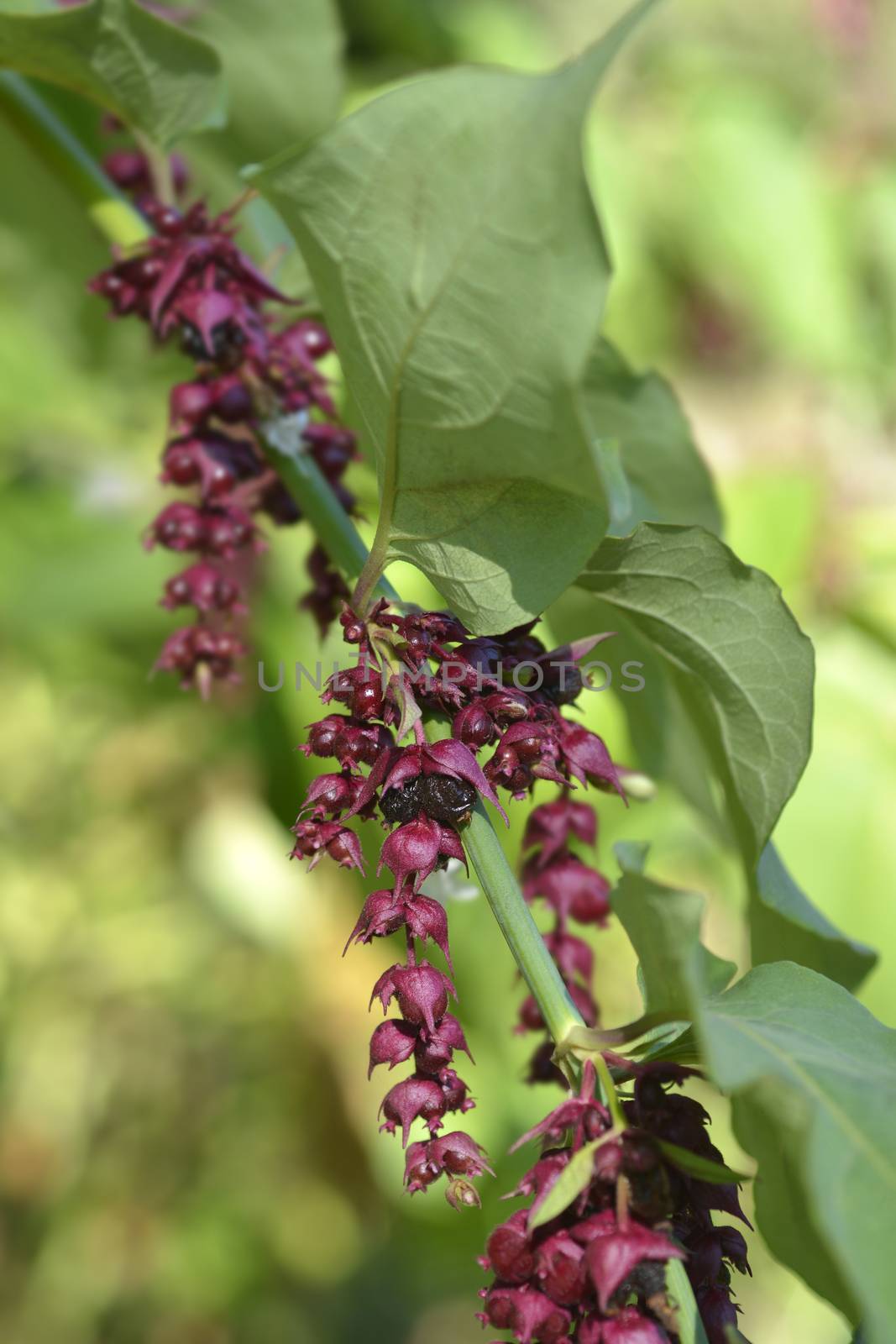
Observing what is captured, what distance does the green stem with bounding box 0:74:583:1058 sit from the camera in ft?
1.98

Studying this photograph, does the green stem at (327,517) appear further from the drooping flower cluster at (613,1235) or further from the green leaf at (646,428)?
the green leaf at (646,428)

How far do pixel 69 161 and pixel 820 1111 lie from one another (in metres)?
0.83

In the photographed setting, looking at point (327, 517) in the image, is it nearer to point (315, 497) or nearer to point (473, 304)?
point (315, 497)

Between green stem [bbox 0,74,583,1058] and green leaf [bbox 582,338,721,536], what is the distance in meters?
0.31

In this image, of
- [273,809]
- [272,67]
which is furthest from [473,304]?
[273,809]

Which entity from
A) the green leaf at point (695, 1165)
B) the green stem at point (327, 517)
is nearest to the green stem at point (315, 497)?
the green stem at point (327, 517)

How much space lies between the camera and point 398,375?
549 millimetres

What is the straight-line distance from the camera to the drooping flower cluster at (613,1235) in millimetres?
539

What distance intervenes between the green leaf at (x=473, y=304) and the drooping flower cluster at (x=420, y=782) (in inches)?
1.5

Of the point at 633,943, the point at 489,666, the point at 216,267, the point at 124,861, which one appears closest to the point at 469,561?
the point at 489,666

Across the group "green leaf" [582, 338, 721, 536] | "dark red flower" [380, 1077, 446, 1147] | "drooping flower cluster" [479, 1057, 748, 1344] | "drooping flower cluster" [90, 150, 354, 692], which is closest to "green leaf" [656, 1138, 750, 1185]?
"drooping flower cluster" [479, 1057, 748, 1344]

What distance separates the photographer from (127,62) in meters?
0.82

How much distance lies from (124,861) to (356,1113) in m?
0.79

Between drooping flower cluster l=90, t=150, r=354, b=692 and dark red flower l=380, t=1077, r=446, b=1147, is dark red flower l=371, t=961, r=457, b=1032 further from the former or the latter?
drooping flower cluster l=90, t=150, r=354, b=692
